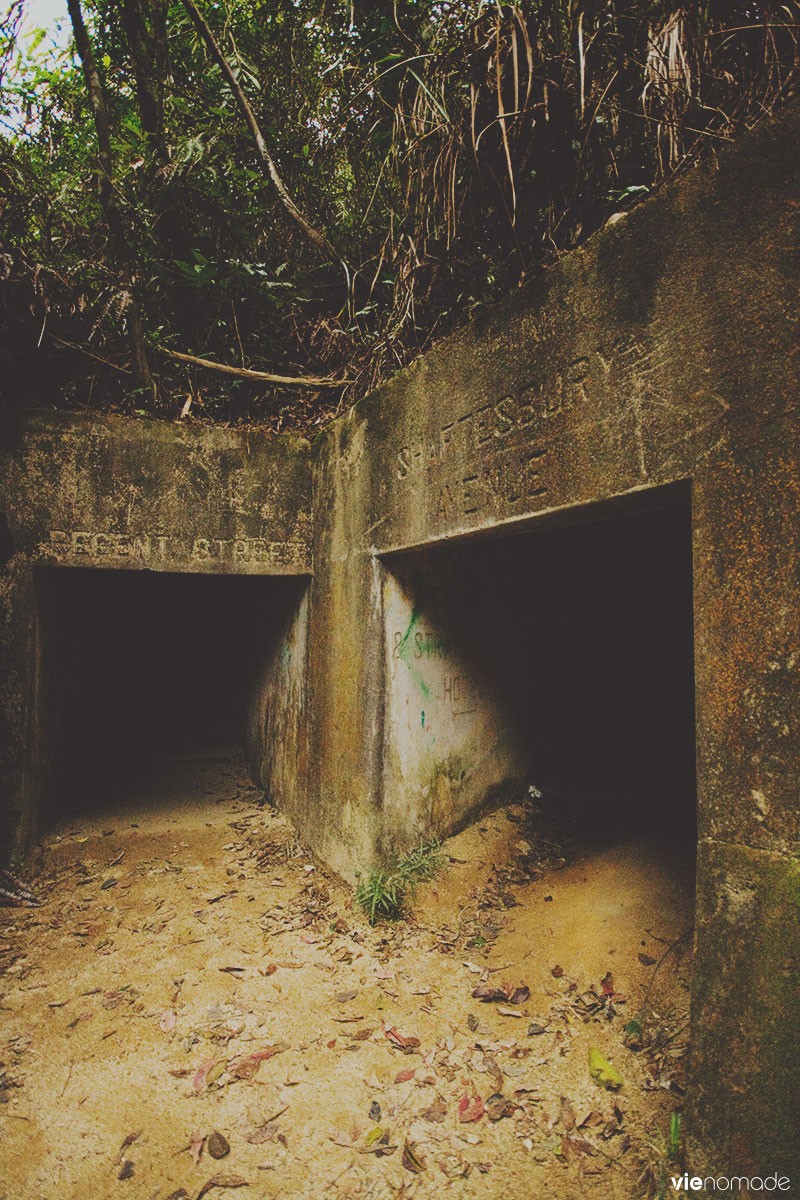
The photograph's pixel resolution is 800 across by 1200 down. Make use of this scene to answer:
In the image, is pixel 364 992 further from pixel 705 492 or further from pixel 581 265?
pixel 581 265

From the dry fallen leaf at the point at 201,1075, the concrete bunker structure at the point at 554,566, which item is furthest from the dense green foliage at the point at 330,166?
the dry fallen leaf at the point at 201,1075

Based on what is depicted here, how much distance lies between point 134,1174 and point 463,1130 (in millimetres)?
1206

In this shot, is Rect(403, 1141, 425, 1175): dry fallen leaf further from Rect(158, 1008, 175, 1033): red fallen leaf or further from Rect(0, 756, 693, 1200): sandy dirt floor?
Rect(158, 1008, 175, 1033): red fallen leaf

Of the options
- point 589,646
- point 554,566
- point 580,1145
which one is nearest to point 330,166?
point 554,566

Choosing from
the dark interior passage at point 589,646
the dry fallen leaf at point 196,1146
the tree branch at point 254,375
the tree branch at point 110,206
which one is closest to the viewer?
the dry fallen leaf at point 196,1146

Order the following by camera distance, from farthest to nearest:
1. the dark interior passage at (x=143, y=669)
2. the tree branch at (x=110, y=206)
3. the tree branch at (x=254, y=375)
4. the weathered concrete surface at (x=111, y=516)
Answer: the dark interior passage at (x=143, y=669) → the tree branch at (x=254, y=375) → the tree branch at (x=110, y=206) → the weathered concrete surface at (x=111, y=516)

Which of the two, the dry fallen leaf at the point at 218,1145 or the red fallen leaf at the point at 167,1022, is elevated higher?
the red fallen leaf at the point at 167,1022

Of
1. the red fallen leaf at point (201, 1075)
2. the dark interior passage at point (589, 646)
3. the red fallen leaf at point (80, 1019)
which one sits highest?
the dark interior passage at point (589, 646)

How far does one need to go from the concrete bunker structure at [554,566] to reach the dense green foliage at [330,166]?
0.46 metres

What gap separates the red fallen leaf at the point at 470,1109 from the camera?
2188mm

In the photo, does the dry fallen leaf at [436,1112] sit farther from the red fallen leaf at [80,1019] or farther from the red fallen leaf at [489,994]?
the red fallen leaf at [80,1019]

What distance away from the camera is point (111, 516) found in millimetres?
3877

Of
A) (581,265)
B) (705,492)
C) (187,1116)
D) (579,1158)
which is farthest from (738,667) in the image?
(187,1116)

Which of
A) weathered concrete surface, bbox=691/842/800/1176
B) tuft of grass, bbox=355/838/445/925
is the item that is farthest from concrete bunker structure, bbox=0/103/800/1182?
tuft of grass, bbox=355/838/445/925
